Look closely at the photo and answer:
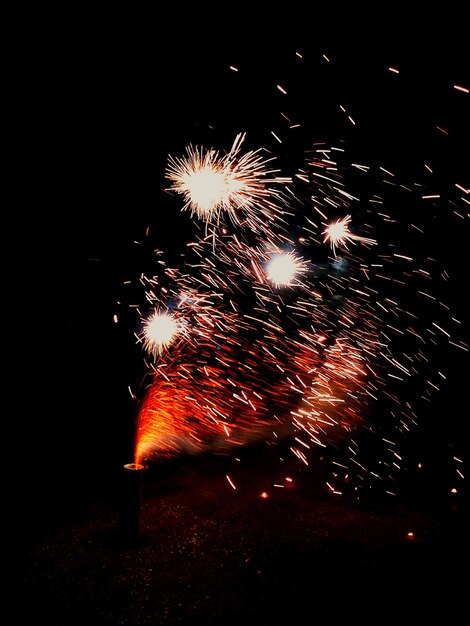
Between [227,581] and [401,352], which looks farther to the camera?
[401,352]

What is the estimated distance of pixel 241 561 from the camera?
3203 millimetres

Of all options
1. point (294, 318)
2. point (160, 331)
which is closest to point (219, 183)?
point (160, 331)

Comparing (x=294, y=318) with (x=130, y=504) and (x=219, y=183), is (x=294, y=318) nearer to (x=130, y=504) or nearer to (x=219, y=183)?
(x=219, y=183)

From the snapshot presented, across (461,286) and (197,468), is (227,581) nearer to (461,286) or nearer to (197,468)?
(197,468)

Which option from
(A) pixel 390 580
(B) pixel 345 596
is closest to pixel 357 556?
(A) pixel 390 580

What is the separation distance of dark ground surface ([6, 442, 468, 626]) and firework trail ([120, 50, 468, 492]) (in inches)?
33.0

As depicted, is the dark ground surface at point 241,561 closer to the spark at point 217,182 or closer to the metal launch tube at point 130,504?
the metal launch tube at point 130,504

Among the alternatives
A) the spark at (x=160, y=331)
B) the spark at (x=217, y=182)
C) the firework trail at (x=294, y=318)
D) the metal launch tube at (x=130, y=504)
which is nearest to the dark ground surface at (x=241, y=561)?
the metal launch tube at (x=130, y=504)

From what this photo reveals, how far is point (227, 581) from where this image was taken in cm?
296

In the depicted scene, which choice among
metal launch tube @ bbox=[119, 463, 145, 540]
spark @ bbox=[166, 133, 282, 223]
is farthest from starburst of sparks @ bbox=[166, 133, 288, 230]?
metal launch tube @ bbox=[119, 463, 145, 540]

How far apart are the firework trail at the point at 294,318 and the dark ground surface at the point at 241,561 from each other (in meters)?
0.84

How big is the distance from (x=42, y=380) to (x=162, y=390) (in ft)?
5.63

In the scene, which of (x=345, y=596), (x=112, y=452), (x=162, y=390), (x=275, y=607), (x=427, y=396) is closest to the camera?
(x=275, y=607)

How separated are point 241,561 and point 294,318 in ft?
18.2
